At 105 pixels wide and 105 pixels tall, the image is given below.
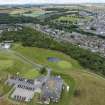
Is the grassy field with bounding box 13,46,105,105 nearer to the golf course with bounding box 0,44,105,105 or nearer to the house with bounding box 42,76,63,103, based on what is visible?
the golf course with bounding box 0,44,105,105

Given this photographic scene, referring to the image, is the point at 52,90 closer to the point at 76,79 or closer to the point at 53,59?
the point at 76,79

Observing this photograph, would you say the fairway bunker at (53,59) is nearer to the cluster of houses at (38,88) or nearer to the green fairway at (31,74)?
the green fairway at (31,74)

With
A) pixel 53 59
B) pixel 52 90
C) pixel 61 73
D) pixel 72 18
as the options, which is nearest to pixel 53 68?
pixel 61 73

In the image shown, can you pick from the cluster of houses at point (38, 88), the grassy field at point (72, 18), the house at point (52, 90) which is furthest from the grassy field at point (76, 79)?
the grassy field at point (72, 18)

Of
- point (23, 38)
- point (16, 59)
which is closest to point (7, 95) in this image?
point (16, 59)

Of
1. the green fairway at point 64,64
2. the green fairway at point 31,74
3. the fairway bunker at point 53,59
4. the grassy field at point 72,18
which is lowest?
the grassy field at point 72,18

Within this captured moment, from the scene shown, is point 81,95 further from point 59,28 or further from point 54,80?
point 59,28
